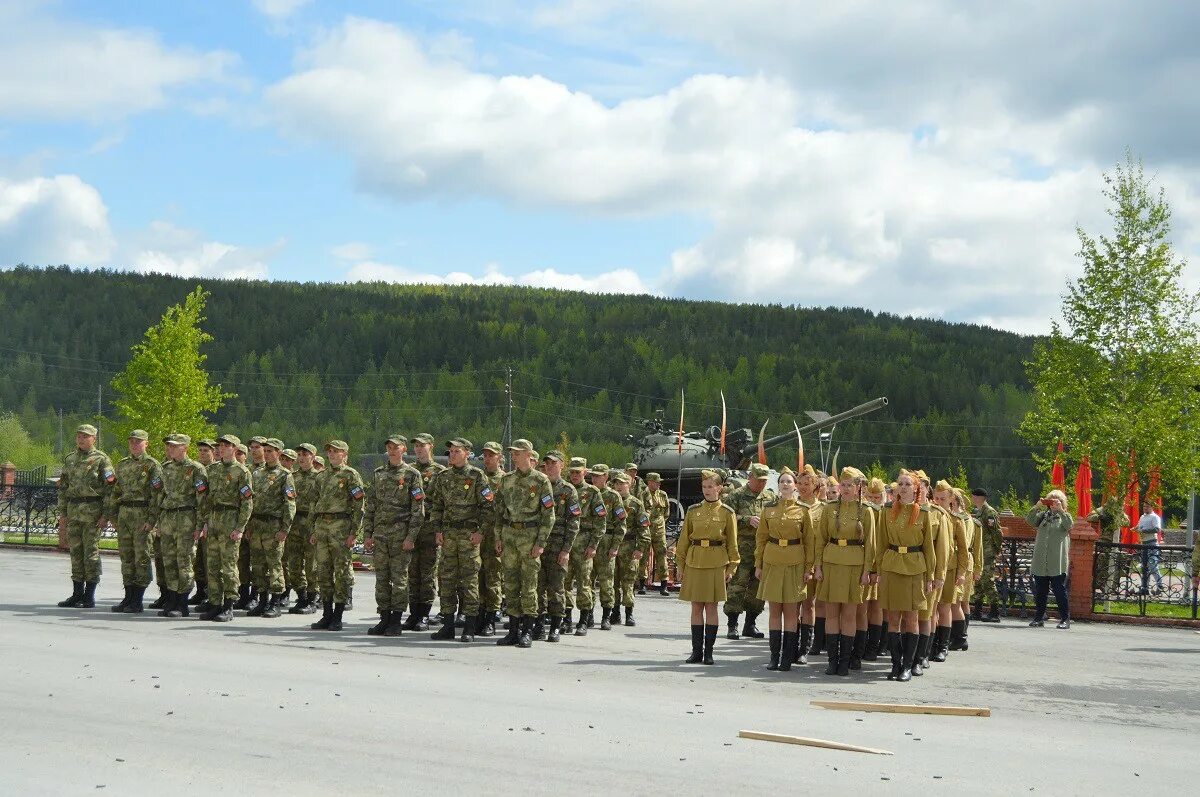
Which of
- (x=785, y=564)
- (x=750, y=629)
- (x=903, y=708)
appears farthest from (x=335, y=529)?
(x=903, y=708)

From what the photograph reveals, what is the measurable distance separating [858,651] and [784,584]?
110 cm

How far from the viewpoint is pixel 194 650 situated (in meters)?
12.0

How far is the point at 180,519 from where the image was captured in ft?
49.6

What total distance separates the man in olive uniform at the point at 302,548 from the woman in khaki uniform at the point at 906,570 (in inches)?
268

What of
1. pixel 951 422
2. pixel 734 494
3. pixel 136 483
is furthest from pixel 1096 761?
pixel 951 422

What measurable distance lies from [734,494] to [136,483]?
22.9 ft

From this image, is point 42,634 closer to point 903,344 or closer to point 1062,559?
point 1062,559

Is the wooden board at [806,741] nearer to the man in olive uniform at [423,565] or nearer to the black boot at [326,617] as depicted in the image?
the man in olive uniform at [423,565]

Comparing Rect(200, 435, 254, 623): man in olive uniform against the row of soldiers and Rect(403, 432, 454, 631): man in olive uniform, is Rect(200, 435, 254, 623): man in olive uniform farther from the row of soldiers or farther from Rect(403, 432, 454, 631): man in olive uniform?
Rect(403, 432, 454, 631): man in olive uniform

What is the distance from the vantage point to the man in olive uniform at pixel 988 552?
697 inches

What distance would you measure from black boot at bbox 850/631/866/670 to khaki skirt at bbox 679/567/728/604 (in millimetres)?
1386

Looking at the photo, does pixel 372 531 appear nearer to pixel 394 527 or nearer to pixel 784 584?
pixel 394 527

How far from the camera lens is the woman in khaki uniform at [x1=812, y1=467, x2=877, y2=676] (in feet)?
39.9

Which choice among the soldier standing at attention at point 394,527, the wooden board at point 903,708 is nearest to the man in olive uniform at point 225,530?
the soldier standing at attention at point 394,527
